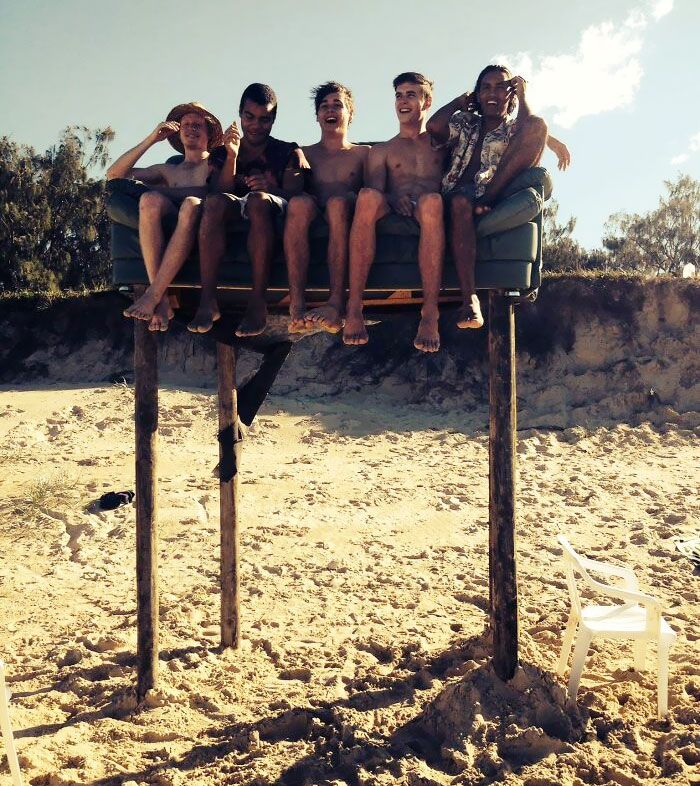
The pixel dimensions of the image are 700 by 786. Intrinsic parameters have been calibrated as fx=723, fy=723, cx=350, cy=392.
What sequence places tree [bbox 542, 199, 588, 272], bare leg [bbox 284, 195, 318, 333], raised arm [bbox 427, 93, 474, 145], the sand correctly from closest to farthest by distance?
the sand
bare leg [bbox 284, 195, 318, 333]
raised arm [bbox 427, 93, 474, 145]
tree [bbox 542, 199, 588, 272]

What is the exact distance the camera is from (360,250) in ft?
11.4

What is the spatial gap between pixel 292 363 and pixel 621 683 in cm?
949

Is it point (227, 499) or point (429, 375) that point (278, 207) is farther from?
point (429, 375)

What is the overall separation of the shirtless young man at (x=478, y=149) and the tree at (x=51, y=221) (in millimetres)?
16237

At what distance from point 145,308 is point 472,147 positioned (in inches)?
74.0

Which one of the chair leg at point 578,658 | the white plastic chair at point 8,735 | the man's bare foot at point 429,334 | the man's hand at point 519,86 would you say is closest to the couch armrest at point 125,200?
the man's bare foot at point 429,334

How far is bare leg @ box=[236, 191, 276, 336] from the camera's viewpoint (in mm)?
3535

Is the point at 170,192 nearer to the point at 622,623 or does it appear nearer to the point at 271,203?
the point at 271,203

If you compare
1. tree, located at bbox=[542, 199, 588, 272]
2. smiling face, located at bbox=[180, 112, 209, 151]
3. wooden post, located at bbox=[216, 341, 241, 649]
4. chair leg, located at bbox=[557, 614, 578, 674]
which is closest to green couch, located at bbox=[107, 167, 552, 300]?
smiling face, located at bbox=[180, 112, 209, 151]

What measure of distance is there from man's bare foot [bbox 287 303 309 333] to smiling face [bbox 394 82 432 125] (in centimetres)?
120

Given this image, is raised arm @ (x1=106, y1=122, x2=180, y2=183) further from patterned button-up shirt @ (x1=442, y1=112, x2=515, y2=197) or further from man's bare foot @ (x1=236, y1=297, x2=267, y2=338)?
patterned button-up shirt @ (x1=442, y1=112, x2=515, y2=197)

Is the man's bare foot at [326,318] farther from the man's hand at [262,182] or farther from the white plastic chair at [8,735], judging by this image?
the white plastic chair at [8,735]

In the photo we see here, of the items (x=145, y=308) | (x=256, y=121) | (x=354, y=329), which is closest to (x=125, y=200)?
(x=145, y=308)

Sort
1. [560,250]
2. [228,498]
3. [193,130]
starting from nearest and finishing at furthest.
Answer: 1. [193,130]
2. [228,498]
3. [560,250]
